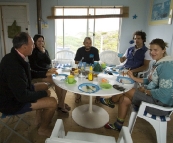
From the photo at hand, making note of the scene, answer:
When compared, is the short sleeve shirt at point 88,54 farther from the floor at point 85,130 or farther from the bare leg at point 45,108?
the bare leg at point 45,108

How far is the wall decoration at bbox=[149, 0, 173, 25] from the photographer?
2.51m

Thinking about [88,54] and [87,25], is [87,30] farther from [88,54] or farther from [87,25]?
[88,54]

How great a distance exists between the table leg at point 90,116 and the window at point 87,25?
2178 mm

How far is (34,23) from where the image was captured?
3809 millimetres

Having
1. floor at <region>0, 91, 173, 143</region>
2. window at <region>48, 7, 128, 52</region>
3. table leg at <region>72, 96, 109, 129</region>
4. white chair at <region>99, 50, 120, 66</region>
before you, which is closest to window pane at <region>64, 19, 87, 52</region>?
window at <region>48, 7, 128, 52</region>

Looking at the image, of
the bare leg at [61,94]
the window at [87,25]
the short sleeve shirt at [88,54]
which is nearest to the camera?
the bare leg at [61,94]

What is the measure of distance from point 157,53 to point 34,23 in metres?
3.37

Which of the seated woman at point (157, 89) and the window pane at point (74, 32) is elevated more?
the window pane at point (74, 32)

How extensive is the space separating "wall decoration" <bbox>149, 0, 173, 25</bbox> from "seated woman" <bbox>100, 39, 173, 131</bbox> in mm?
1323

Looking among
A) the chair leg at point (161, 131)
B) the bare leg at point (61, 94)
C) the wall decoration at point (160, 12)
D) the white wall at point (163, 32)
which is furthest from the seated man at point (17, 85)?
the wall decoration at point (160, 12)

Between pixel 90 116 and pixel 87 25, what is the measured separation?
2559mm

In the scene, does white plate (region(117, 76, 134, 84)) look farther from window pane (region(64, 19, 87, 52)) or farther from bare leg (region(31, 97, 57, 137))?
window pane (region(64, 19, 87, 52))

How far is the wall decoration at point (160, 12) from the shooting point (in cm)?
251

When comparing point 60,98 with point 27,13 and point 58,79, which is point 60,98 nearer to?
point 58,79
